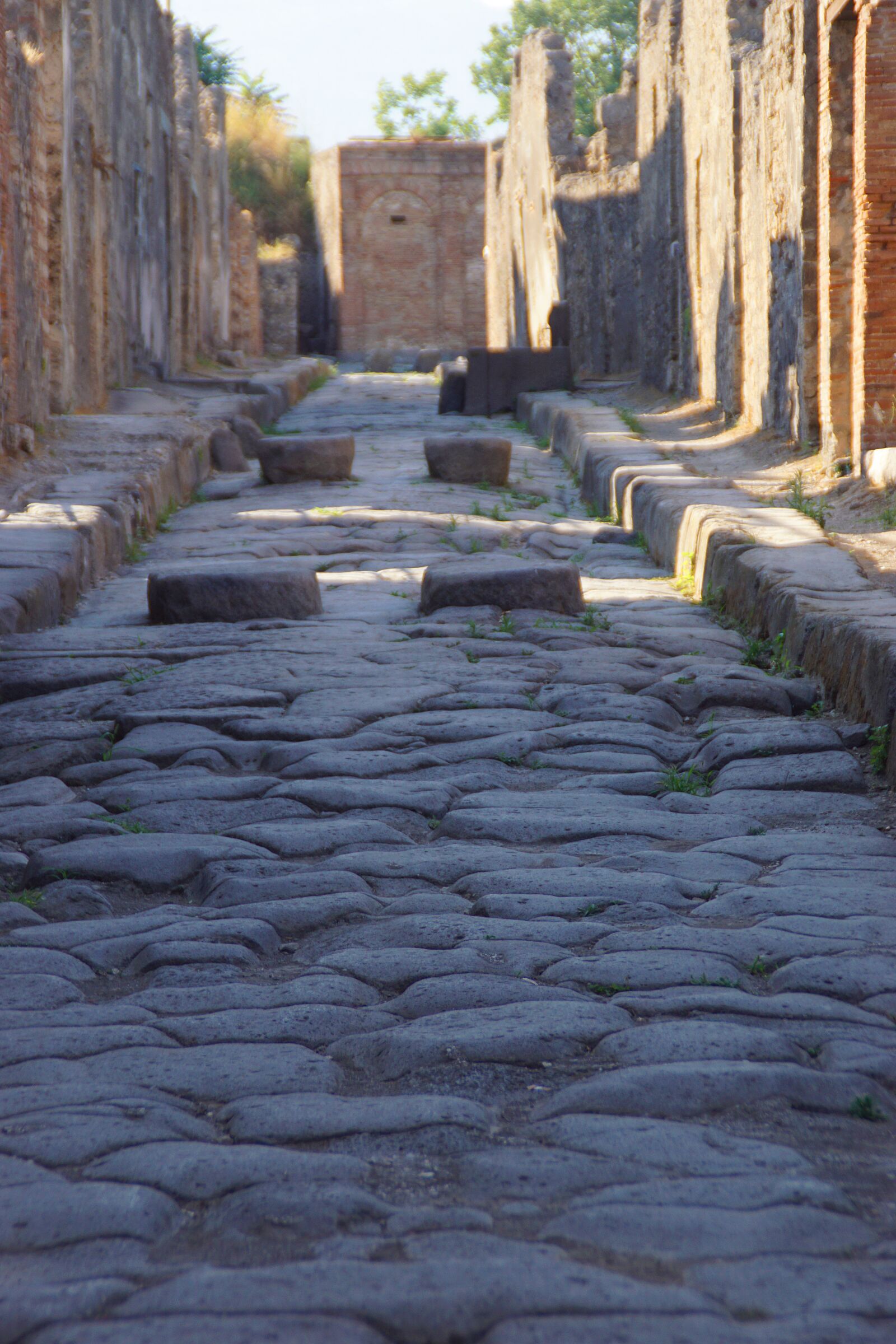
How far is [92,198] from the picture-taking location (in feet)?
45.6

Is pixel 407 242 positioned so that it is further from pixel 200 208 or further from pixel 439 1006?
pixel 439 1006

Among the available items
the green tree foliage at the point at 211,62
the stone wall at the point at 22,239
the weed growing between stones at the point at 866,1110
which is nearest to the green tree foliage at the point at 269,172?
the green tree foliage at the point at 211,62

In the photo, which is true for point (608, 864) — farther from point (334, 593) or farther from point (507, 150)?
point (507, 150)

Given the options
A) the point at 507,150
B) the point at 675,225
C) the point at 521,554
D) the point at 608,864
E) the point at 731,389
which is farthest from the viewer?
the point at 507,150

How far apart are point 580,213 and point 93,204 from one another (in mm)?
8354

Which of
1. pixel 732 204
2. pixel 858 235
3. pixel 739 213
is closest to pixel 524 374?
pixel 732 204

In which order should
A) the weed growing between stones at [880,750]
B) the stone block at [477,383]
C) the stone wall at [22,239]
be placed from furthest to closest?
the stone block at [477,383] → the stone wall at [22,239] → the weed growing between stones at [880,750]

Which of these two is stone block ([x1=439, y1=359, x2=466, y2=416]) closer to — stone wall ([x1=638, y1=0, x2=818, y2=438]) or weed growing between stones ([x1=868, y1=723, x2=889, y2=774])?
stone wall ([x1=638, y1=0, x2=818, y2=438])

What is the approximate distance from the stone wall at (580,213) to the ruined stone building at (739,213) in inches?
1.3

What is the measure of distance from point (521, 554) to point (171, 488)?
3.36 meters

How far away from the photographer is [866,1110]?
2000 millimetres

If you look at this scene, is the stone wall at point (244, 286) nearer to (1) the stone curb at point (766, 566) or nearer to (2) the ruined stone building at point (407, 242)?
(2) the ruined stone building at point (407, 242)

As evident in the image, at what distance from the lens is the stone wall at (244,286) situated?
Answer: 1121 inches

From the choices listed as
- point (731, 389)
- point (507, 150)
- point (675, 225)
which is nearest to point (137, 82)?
point (675, 225)
